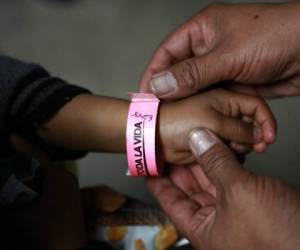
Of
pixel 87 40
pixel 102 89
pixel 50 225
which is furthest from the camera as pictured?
pixel 87 40

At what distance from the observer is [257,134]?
0.86 meters

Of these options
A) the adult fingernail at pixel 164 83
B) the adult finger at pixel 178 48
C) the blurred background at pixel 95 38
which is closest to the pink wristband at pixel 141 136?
the adult fingernail at pixel 164 83

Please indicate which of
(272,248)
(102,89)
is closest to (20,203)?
(272,248)

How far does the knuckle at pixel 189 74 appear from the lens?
2.65 ft

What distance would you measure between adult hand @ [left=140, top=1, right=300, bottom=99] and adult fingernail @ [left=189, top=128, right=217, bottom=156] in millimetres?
88

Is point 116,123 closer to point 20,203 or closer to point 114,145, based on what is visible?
point 114,145

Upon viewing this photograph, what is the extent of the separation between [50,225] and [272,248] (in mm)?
352

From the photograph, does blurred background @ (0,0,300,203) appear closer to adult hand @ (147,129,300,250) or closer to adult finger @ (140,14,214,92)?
adult finger @ (140,14,214,92)

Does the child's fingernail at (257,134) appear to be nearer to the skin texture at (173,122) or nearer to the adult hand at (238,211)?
the skin texture at (173,122)

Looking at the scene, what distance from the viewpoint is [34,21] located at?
1.83 meters

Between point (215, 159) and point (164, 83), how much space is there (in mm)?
177

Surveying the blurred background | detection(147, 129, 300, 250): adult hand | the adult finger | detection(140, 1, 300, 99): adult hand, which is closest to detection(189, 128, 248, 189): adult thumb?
detection(147, 129, 300, 250): adult hand

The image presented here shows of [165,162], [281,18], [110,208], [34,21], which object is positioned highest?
[281,18]

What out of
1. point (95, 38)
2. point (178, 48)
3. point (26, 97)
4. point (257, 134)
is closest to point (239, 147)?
point (257, 134)
